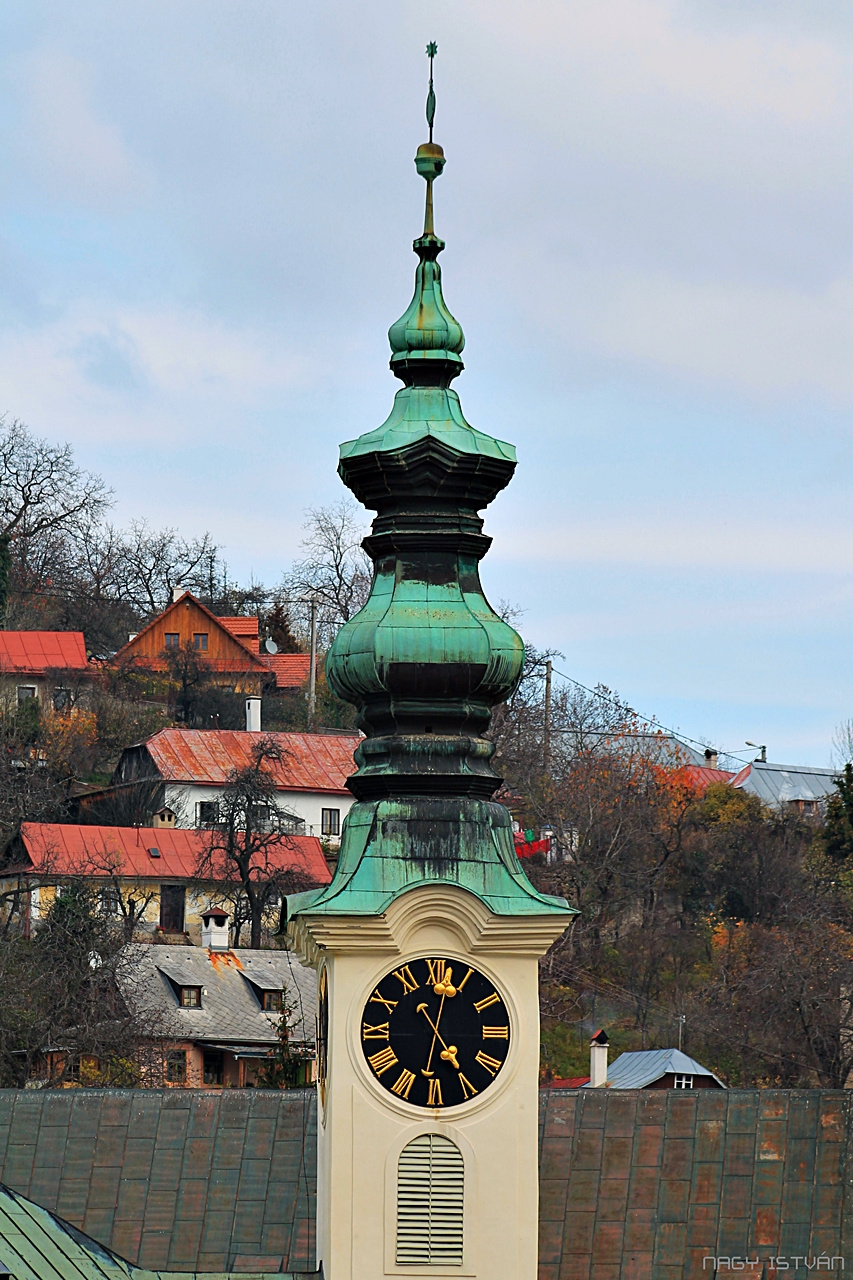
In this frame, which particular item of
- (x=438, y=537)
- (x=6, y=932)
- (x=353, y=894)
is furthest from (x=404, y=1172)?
(x=6, y=932)

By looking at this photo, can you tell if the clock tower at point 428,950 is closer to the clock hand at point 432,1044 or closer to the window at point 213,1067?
the clock hand at point 432,1044

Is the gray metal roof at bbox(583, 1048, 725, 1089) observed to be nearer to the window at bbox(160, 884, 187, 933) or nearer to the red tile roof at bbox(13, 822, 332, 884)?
the red tile roof at bbox(13, 822, 332, 884)

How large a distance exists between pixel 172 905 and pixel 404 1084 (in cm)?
5739

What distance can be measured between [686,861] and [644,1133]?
60.0 m

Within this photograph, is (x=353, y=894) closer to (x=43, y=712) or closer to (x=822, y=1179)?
(x=822, y=1179)

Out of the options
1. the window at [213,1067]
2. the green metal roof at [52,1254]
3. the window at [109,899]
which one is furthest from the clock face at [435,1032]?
the window at [109,899]

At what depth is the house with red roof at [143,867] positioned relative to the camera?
7256 cm

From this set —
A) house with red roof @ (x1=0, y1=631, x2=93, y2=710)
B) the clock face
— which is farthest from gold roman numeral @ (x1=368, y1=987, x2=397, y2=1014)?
house with red roof @ (x1=0, y1=631, x2=93, y2=710)

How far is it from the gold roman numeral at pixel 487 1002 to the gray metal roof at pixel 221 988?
129ft

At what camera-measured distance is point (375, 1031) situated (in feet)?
67.7

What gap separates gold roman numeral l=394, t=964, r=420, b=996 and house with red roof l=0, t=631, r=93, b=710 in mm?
73212

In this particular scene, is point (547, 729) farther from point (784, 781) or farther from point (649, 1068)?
point (649, 1068)

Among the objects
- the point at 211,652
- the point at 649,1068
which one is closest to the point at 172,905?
the point at 649,1068

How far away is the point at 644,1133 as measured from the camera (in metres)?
23.9
